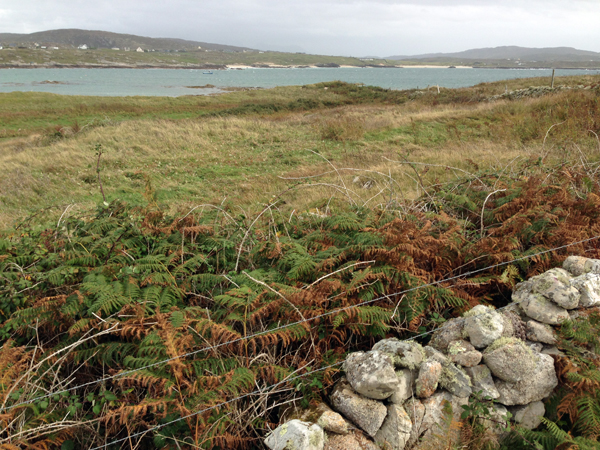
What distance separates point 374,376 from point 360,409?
9.7 inches

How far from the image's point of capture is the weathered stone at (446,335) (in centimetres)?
300

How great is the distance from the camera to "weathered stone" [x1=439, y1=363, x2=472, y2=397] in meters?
2.64

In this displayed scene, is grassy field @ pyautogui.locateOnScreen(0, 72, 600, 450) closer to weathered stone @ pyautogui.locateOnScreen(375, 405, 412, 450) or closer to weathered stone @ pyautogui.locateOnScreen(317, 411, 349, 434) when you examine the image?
weathered stone @ pyautogui.locateOnScreen(317, 411, 349, 434)

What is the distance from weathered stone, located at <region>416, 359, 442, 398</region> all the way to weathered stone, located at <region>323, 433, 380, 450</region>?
503 mm

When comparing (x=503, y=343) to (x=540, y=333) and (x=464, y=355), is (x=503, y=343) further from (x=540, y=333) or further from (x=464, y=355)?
(x=540, y=333)

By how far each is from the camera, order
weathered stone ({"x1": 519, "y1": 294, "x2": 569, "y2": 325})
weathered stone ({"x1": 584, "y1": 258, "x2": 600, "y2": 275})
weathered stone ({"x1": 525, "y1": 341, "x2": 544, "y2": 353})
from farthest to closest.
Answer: weathered stone ({"x1": 584, "y1": 258, "x2": 600, "y2": 275}) < weathered stone ({"x1": 519, "y1": 294, "x2": 569, "y2": 325}) < weathered stone ({"x1": 525, "y1": 341, "x2": 544, "y2": 353})

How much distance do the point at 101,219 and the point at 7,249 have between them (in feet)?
3.04

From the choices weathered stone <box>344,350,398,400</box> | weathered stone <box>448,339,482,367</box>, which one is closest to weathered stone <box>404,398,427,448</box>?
weathered stone <box>344,350,398,400</box>

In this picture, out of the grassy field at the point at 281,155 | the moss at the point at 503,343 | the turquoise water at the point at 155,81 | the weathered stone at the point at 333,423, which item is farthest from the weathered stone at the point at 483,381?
the turquoise water at the point at 155,81

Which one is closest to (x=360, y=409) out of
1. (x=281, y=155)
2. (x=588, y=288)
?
(x=588, y=288)

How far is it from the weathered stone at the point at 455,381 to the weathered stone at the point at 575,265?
1815 millimetres

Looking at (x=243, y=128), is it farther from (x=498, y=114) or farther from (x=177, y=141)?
(x=498, y=114)

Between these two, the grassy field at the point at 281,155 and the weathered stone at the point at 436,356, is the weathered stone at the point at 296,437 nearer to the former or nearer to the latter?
the weathered stone at the point at 436,356

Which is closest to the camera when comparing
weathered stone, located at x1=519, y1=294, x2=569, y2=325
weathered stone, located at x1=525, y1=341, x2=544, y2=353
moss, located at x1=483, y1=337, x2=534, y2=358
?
moss, located at x1=483, y1=337, x2=534, y2=358
